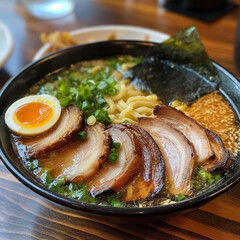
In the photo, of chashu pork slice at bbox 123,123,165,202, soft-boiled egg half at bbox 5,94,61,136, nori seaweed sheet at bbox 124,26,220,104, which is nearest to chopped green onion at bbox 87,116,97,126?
soft-boiled egg half at bbox 5,94,61,136

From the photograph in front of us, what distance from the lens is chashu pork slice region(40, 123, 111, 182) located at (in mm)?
1426

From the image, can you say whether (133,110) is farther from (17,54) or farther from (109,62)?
(17,54)

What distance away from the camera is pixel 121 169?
140 cm

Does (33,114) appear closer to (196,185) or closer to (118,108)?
(118,108)

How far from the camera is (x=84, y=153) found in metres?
1.52

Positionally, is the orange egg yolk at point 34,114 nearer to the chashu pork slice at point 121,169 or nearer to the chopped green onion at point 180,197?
the chashu pork slice at point 121,169

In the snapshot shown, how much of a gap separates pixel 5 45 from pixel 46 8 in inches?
41.3

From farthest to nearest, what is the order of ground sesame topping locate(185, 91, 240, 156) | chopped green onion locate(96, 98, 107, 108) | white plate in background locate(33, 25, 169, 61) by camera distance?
white plate in background locate(33, 25, 169, 61) < chopped green onion locate(96, 98, 107, 108) < ground sesame topping locate(185, 91, 240, 156)

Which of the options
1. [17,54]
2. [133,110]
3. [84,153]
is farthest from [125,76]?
[17,54]

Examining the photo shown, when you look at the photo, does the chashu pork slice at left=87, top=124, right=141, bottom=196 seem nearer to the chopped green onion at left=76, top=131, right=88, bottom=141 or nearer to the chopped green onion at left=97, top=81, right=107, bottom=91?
the chopped green onion at left=76, top=131, right=88, bottom=141

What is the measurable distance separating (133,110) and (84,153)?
20.0 inches

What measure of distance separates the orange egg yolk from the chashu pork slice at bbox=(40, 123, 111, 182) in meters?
0.23

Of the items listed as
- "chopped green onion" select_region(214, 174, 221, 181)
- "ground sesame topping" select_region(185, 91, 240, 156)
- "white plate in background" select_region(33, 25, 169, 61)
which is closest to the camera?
"chopped green onion" select_region(214, 174, 221, 181)

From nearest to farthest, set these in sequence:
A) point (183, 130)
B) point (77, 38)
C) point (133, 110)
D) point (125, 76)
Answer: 1. point (183, 130)
2. point (133, 110)
3. point (125, 76)
4. point (77, 38)
